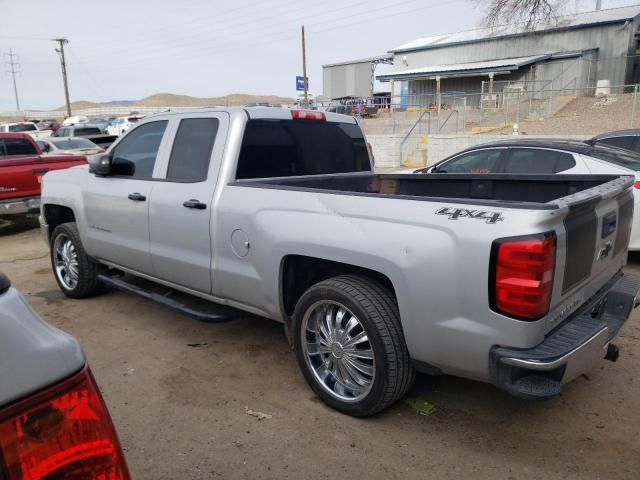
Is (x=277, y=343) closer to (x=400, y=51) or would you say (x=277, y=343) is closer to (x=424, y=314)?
(x=424, y=314)

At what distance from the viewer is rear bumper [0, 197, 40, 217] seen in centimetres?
871

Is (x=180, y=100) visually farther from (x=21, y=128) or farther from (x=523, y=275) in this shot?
(x=523, y=275)

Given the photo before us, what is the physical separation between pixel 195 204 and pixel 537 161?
470 cm

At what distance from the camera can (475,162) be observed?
7465 millimetres

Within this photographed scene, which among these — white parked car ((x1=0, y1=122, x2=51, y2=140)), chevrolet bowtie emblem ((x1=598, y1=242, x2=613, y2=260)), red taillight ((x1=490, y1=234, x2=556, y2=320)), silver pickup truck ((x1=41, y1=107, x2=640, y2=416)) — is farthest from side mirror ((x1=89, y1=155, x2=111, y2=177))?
white parked car ((x1=0, y1=122, x2=51, y2=140))

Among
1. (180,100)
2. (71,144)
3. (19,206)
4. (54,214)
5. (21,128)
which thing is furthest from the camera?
(180,100)

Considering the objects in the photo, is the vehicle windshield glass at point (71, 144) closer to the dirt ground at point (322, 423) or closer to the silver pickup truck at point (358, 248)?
the silver pickup truck at point (358, 248)

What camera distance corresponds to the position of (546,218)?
97.6 inches

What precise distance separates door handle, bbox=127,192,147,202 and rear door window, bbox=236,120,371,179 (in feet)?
3.35

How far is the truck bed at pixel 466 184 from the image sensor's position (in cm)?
385

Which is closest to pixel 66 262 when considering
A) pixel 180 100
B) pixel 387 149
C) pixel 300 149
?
pixel 300 149

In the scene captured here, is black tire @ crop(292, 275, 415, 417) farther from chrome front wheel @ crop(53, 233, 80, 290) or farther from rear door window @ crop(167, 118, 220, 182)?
chrome front wheel @ crop(53, 233, 80, 290)

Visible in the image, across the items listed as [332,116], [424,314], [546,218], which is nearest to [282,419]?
[424,314]

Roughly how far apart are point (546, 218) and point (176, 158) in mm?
2991
